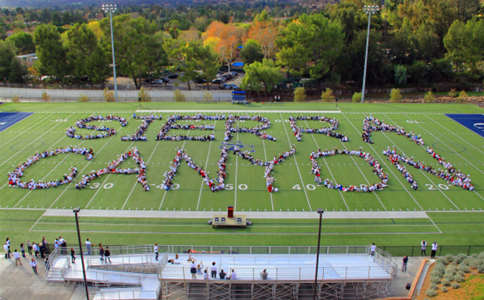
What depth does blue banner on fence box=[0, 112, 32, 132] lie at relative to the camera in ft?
134

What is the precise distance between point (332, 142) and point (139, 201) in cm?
1784

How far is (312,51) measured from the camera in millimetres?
61625

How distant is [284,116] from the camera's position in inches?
1726

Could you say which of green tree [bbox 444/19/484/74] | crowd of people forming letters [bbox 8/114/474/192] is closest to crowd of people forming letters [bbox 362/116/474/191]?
crowd of people forming letters [bbox 8/114/474/192]

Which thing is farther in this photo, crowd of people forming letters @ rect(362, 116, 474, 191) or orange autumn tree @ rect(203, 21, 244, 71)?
orange autumn tree @ rect(203, 21, 244, 71)

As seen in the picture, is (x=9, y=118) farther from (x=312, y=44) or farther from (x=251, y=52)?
(x=251, y=52)

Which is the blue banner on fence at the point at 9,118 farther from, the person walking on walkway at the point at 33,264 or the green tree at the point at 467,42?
the green tree at the point at 467,42

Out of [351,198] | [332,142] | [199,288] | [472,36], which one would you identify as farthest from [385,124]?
[472,36]

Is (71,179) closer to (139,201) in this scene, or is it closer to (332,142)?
(139,201)

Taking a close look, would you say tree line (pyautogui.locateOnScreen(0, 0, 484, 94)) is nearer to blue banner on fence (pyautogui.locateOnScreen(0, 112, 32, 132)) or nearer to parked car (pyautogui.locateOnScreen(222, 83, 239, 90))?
parked car (pyautogui.locateOnScreen(222, 83, 239, 90))

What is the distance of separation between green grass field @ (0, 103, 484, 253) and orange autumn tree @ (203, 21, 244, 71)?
38774 mm

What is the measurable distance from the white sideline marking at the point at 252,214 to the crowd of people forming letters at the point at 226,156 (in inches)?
108

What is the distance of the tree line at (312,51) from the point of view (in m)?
61.4

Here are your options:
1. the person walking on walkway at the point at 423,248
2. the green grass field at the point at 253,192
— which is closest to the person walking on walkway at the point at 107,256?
the green grass field at the point at 253,192
